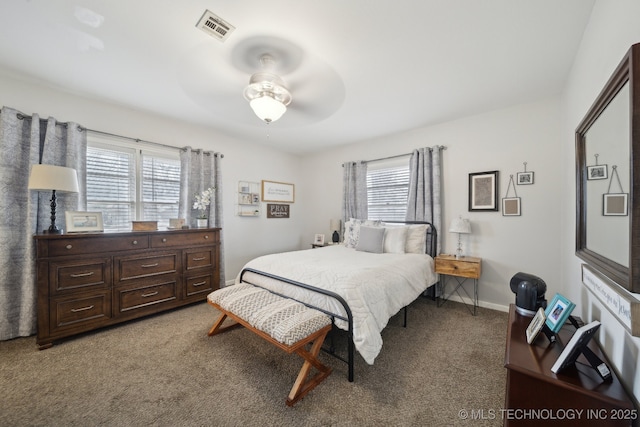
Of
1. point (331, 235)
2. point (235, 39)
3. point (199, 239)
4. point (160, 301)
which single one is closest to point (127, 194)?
point (199, 239)

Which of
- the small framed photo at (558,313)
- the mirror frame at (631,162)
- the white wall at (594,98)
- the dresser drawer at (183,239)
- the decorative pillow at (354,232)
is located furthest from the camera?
the decorative pillow at (354,232)

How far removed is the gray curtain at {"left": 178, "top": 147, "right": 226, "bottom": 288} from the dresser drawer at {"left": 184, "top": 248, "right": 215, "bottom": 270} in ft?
1.13

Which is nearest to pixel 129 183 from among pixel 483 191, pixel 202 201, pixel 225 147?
pixel 202 201

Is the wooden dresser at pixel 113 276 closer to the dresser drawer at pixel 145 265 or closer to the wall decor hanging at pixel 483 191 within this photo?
the dresser drawer at pixel 145 265

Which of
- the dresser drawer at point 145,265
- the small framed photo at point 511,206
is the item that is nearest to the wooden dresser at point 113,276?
the dresser drawer at point 145,265

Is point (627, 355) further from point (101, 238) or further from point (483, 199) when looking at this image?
point (101, 238)

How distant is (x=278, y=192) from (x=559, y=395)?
4378 mm

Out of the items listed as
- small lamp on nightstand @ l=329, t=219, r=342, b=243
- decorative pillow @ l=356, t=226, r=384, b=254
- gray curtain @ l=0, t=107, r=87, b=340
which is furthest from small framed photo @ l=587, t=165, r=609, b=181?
gray curtain @ l=0, t=107, r=87, b=340

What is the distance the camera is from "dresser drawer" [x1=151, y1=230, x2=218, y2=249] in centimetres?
281

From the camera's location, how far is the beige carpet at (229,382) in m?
1.44

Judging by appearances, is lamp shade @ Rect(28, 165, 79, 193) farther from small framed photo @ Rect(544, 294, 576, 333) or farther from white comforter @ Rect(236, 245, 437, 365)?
small framed photo @ Rect(544, 294, 576, 333)

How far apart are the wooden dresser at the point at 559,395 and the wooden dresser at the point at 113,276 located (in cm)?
322

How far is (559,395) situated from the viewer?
98cm

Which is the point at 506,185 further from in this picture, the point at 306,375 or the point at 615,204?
the point at 306,375
